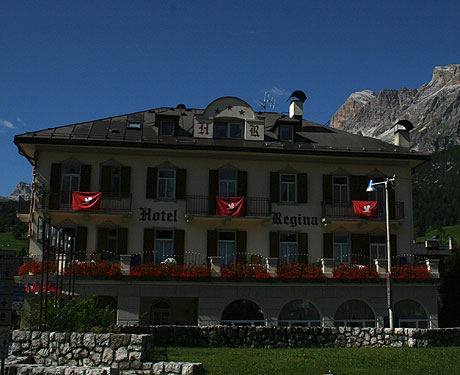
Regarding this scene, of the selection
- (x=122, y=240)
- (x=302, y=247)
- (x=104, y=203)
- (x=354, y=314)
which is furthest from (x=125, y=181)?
(x=354, y=314)

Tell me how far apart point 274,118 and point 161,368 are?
1032 inches

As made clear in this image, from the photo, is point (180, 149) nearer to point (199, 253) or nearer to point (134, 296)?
point (199, 253)

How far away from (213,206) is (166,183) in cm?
289

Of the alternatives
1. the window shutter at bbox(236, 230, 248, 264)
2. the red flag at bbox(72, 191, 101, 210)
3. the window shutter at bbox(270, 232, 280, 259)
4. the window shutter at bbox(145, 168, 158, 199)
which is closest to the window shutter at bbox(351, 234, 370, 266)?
the window shutter at bbox(270, 232, 280, 259)

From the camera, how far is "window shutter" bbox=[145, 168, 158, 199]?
31.3 m

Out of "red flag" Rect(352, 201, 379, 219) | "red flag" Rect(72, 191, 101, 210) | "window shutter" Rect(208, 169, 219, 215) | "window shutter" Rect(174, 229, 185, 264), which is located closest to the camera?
"red flag" Rect(72, 191, 101, 210)

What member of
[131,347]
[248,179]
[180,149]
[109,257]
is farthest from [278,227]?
[131,347]

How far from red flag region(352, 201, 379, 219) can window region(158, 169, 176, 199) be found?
32.6 ft

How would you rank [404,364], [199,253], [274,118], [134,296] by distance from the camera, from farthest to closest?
[274,118] < [199,253] < [134,296] < [404,364]

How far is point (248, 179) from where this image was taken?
105ft

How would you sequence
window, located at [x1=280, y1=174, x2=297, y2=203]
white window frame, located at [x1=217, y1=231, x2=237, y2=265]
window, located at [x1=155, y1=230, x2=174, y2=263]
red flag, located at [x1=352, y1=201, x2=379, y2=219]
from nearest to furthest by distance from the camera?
window, located at [x1=155, y1=230, x2=174, y2=263] < white window frame, located at [x1=217, y1=231, x2=237, y2=265] < red flag, located at [x1=352, y1=201, x2=379, y2=219] < window, located at [x1=280, y1=174, x2=297, y2=203]

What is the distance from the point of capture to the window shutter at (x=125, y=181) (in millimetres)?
31156

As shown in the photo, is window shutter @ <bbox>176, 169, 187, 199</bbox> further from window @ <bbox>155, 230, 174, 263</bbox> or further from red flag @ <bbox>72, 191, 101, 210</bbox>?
red flag @ <bbox>72, 191, 101, 210</bbox>

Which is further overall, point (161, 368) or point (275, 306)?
point (275, 306)
